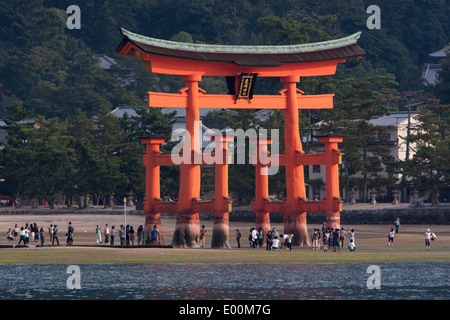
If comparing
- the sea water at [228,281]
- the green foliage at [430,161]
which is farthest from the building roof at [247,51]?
the green foliage at [430,161]

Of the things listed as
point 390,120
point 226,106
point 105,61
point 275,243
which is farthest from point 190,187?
point 105,61

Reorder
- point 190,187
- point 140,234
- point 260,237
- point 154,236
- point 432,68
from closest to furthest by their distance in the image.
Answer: point 190,187, point 154,236, point 260,237, point 140,234, point 432,68

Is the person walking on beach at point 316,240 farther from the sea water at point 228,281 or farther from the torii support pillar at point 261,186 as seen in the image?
the sea water at point 228,281

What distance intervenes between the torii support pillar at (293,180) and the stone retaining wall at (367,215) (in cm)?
2543

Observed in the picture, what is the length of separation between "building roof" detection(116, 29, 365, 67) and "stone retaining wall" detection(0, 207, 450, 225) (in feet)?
82.5

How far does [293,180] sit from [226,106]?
6.91m

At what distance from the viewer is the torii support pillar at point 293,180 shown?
61.4 metres

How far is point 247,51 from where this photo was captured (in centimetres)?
6178

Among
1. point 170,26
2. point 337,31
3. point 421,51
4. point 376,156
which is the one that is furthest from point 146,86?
point 376,156

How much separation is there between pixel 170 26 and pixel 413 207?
295 feet

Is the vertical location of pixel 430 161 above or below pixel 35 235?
above

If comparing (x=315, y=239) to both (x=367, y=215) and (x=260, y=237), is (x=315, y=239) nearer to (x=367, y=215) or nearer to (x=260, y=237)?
(x=260, y=237)

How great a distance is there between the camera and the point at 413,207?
86.0m

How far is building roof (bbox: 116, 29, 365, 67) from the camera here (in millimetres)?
57781
